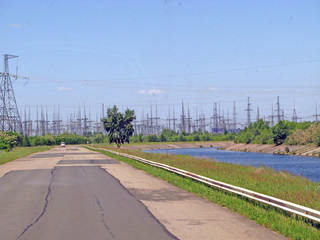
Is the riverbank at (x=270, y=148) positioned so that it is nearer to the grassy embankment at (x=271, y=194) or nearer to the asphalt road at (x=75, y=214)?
the grassy embankment at (x=271, y=194)

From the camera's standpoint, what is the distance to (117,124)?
74312 millimetres

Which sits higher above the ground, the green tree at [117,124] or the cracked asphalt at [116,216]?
the green tree at [117,124]

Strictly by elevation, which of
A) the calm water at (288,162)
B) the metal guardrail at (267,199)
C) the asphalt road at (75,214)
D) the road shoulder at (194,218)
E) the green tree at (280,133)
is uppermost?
the green tree at (280,133)

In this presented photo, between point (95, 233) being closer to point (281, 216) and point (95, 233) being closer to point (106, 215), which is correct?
point (106, 215)

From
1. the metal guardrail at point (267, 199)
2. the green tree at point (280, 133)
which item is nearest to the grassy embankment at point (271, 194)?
the metal guardrail at point (267, 199)

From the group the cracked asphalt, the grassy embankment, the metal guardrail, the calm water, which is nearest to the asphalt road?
the cracked asphalt

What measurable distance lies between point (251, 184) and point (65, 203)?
833cm

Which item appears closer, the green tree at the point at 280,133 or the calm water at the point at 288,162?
the calm water at the point at 288,162

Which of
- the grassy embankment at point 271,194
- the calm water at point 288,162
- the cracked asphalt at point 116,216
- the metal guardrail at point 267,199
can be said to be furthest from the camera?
the calm water at point 288,162

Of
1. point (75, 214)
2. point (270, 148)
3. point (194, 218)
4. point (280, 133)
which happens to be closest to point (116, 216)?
point (75, 214)

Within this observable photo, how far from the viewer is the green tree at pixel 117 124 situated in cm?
7481

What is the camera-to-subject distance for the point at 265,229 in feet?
33.4

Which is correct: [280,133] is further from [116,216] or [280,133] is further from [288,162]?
[116,216]

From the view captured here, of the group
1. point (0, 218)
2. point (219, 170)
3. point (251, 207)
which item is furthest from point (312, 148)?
point (0, 218)
